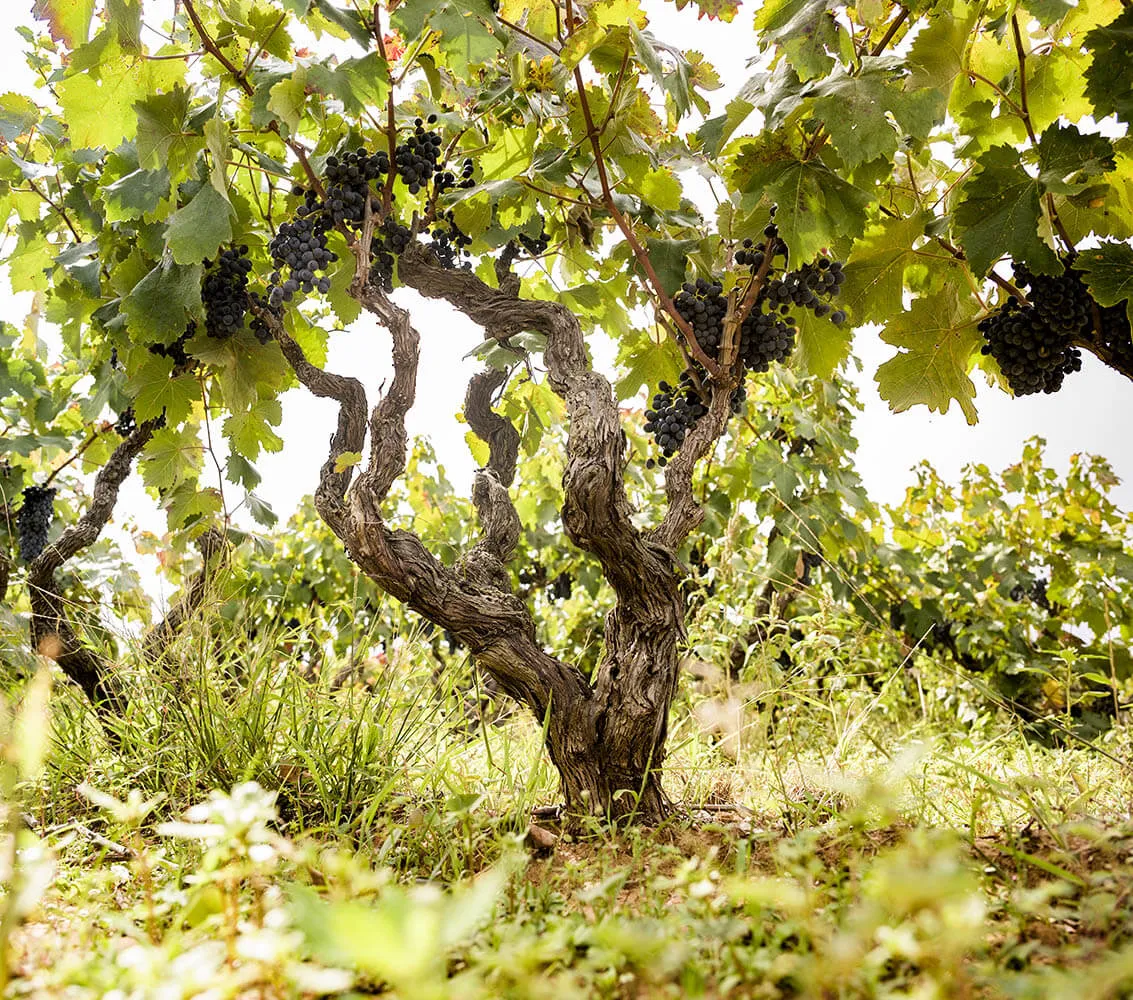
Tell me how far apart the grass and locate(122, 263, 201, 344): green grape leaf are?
77 centimetres

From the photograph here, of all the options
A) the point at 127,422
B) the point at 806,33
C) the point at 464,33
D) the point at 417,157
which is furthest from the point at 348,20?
the point at 127,422

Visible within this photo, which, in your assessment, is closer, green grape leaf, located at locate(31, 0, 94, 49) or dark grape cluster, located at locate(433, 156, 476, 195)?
green grape leaf, located at locate(31, 0, 94, 49)

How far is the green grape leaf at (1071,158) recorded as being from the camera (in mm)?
1464

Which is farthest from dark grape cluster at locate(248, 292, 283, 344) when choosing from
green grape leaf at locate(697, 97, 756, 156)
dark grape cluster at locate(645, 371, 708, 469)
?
green grape leaf at locate(697, 97, 756, 156)

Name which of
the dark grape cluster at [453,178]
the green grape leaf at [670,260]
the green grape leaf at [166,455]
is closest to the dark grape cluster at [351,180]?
the dark grape cluster at [453,178]

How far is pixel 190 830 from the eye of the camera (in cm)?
89

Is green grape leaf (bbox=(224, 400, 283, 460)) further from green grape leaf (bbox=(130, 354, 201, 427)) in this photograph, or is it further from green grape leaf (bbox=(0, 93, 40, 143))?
green grape leaf (bbox=(0, 93, 40, 143))

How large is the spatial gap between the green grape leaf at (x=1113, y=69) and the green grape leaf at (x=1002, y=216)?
0.15 metres

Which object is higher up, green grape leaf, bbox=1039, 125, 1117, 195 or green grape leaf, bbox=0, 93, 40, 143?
green grape leaf, bbox=0, 93, 40, 143

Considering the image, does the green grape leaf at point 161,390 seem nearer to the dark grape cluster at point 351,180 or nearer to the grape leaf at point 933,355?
the dark grape cluster at point 351,180

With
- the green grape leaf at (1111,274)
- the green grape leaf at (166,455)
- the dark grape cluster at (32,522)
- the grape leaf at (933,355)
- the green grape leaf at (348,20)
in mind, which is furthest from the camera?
the dark grape cluster at (32,522)

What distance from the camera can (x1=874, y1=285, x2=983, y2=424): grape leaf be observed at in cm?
191

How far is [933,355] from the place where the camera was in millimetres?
1934

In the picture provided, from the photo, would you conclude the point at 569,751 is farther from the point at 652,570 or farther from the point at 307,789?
the point at 307,789
